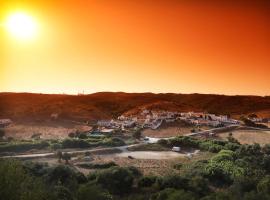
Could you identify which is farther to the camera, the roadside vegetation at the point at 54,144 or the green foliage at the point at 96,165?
the roadside vegetation at the point at 54,144

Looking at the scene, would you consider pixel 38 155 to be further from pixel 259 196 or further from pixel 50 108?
pixel 50 108

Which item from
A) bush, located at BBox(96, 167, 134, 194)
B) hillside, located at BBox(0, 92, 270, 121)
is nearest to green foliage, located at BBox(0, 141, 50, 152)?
bush, located at BBox(96, 167, 134, 194)

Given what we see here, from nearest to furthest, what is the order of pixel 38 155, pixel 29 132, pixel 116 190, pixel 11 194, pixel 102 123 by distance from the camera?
pixel 11 194 < pixel 116 190 < pixel 38 155 < pixel 29 132 < pixel 102 123

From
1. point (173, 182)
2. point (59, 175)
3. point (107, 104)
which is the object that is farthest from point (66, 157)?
point (107, 104)

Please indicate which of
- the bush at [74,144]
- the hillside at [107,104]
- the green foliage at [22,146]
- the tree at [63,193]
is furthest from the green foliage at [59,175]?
the hillside at [107,104]

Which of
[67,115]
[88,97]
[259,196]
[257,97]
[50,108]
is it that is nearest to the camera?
[259,196]

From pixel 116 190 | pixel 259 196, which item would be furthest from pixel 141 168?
pixel 259 196

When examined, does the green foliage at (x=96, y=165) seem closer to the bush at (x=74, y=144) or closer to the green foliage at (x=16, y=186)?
the bush at (x=74, y=144)
